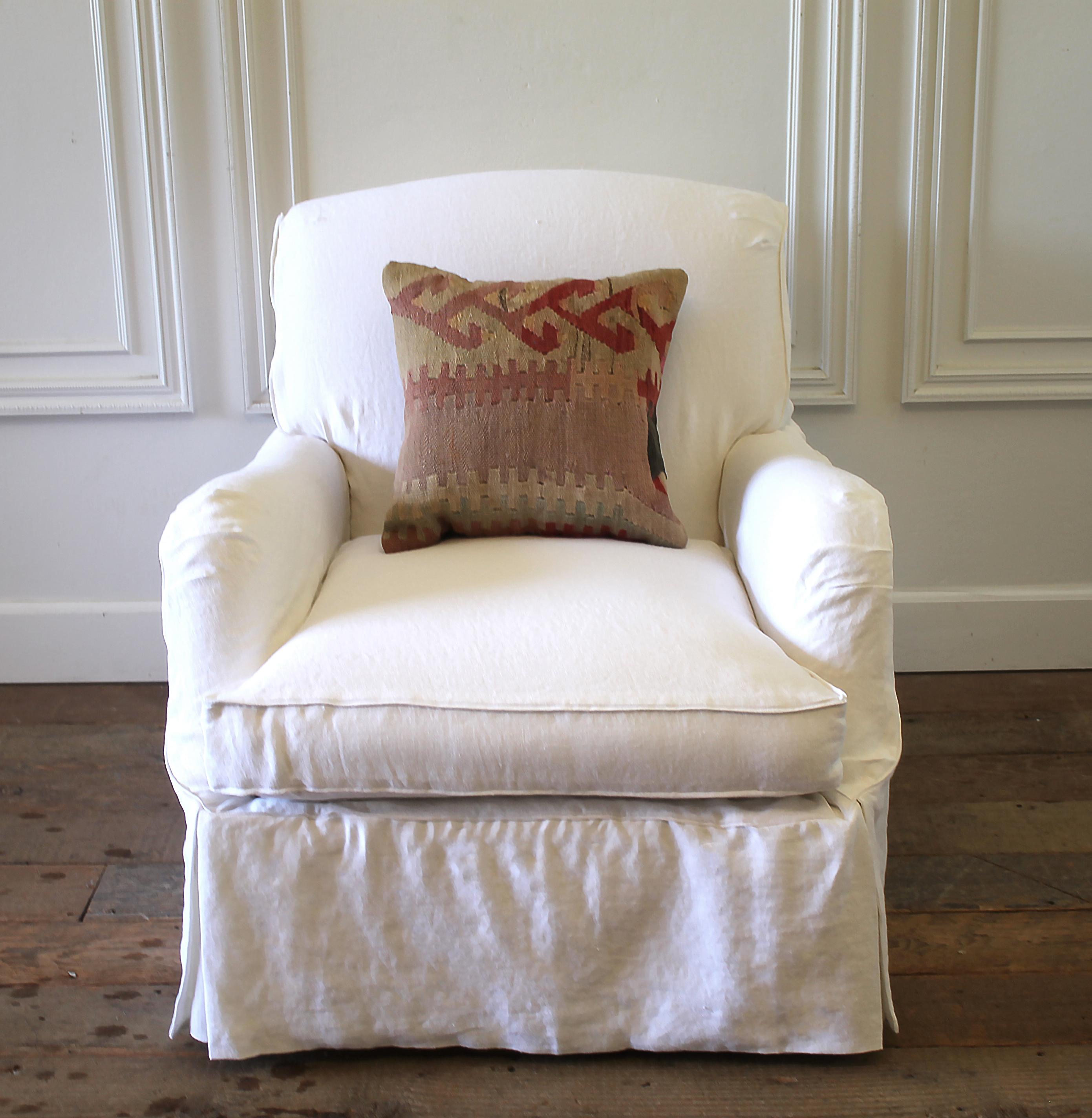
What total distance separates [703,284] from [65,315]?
3.83 feet

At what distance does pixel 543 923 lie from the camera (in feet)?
Answer: 3.09

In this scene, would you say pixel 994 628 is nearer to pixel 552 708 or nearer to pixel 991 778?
pixel 991 778

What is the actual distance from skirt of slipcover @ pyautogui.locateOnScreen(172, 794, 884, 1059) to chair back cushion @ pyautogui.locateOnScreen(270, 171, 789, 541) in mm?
605

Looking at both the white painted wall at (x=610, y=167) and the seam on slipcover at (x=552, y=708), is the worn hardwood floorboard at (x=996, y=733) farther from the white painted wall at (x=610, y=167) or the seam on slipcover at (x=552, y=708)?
the seam on slipcover at (x=552, y=708)

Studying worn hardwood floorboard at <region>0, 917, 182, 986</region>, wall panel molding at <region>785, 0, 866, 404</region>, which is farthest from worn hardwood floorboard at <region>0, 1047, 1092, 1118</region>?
wall panel molding at <region>785, 0, 866, 404</region>

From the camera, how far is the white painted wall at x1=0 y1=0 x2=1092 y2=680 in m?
1.69

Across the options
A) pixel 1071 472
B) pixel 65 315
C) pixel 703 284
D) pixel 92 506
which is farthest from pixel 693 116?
pixel 92 506

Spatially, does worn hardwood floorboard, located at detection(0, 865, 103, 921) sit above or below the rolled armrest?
below

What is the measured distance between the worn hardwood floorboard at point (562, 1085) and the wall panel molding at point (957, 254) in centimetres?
121

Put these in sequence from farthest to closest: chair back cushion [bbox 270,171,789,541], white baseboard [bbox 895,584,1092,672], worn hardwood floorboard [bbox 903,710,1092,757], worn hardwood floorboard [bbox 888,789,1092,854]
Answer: white baseboard [bbox 895,584,1092,672]
worn hardwood floorboard [bbox 903,710,1092,757]
chair back cushion [bbox 270,171,789,541]
worn hardwood floorboard [bbox 888,789,1092,854]

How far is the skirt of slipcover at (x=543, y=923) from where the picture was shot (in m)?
0.93

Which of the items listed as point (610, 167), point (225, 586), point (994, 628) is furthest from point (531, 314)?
point (994, 628)

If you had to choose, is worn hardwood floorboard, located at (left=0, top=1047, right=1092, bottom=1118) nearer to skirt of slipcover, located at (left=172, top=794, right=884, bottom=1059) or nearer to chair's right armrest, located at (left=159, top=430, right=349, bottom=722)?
skirt of slipcover, located at (left=172, top=794, right=884, bottom=1059)

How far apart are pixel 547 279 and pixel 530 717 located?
31.3 inches
